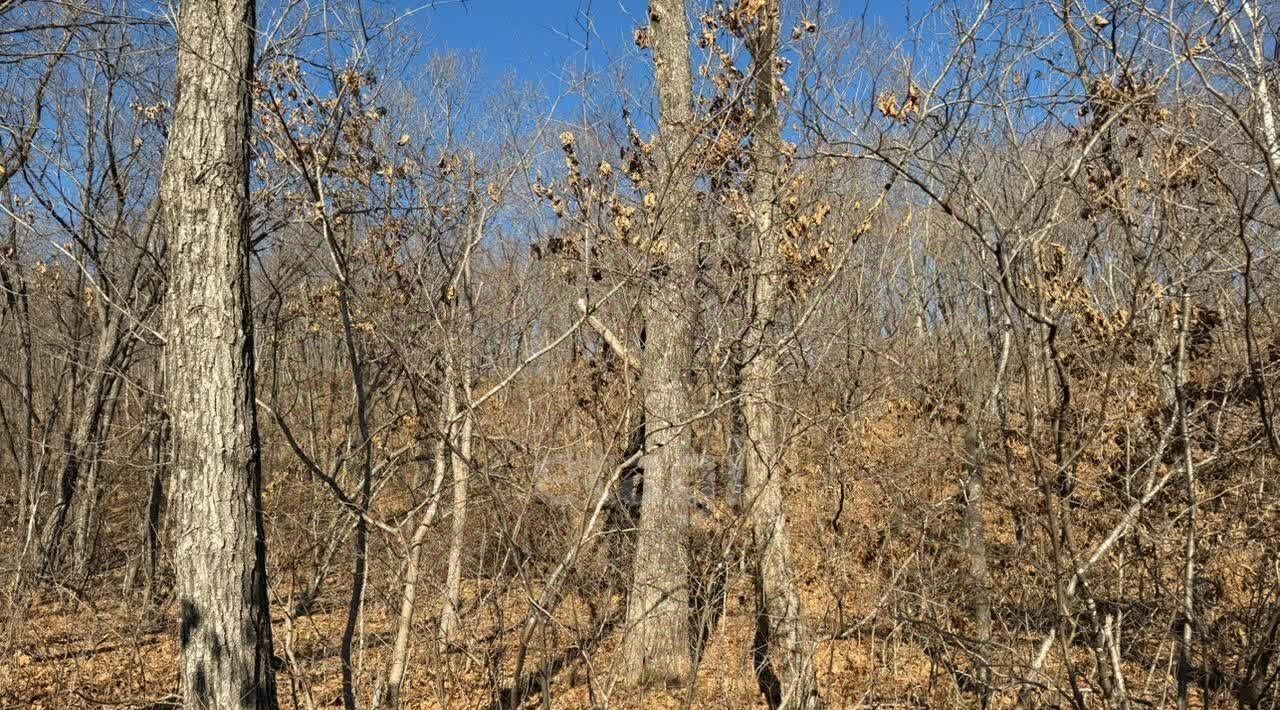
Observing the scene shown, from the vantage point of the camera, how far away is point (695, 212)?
5.37 meters

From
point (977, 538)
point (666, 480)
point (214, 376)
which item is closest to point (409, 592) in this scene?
point (214, 376)

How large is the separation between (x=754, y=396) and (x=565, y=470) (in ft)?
3.46

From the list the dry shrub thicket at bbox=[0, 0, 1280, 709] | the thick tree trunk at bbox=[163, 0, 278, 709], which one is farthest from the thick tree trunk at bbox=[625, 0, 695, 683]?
the thick tree trunk at bbox=[163, 0, 278, 709]

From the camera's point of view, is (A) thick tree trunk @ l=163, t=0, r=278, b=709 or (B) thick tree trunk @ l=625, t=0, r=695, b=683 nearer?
(A) thick tree trunk @ l=163, t=0, r=278, b=709

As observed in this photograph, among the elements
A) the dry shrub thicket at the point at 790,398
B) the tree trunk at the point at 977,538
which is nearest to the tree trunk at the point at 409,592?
the dry shrub thicket at the point at 790,398

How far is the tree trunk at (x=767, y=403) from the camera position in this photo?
195 inches

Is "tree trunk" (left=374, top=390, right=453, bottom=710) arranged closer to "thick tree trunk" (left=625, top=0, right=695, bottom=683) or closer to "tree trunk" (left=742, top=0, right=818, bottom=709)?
"thick tree trunk" (left=625, top=0, right=695, bottom=683)

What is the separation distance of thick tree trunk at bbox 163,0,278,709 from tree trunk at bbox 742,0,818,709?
2.42m

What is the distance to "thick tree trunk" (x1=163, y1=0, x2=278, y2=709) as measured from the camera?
11.7ft

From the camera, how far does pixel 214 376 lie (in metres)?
3.64

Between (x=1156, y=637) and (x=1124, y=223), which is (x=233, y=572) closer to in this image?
(x=1124, y=223)

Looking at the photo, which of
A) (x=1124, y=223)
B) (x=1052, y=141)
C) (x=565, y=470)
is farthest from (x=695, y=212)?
(x=1124, y=223)

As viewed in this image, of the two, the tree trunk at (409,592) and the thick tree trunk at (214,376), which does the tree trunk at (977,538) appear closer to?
the tree trunk at (409,592)

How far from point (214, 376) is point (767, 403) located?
2.71 metres
